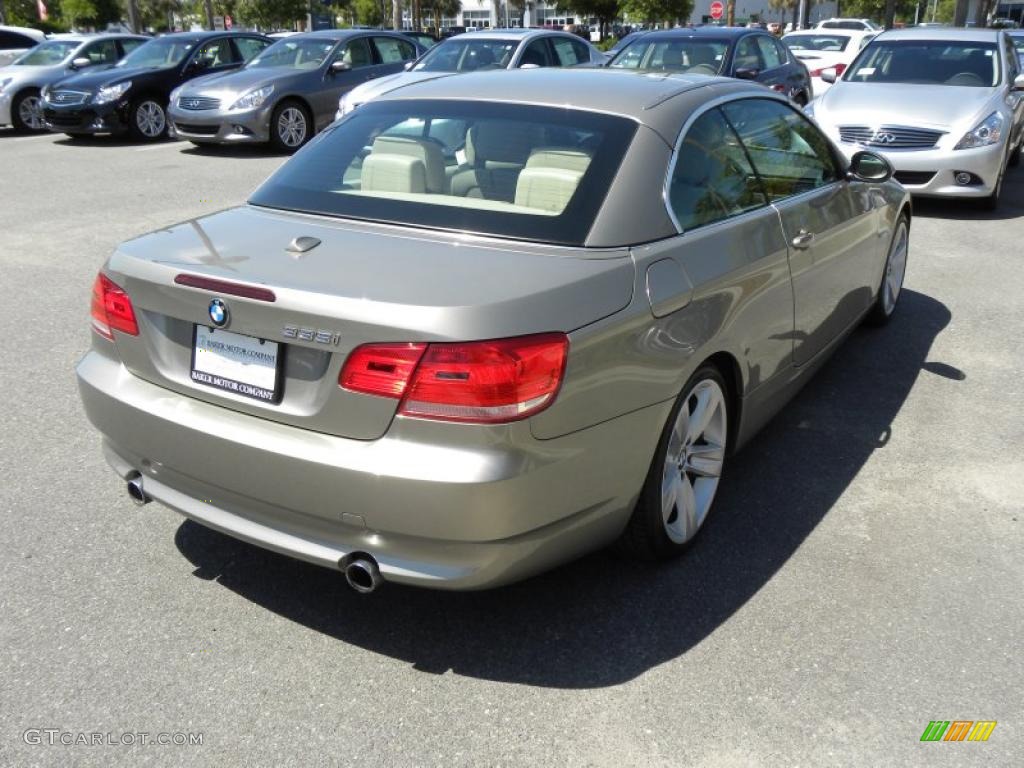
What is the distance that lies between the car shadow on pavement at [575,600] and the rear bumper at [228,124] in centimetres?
1090

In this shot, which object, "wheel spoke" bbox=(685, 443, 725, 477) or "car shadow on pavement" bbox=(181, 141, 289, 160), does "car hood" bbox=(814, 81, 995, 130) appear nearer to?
"wheel spoke" bbox=(685, 443, 725, 477)

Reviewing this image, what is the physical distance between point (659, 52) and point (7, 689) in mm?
11599

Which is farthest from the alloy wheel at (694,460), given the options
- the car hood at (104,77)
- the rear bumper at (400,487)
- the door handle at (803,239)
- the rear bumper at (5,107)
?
the rear bumper at (5,107)

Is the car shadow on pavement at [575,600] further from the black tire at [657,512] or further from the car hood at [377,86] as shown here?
the car hood at [377,86]

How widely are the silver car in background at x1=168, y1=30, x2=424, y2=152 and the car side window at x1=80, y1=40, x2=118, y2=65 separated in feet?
13.2

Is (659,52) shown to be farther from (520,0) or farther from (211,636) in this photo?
(520,0)

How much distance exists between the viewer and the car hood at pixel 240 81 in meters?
13.8

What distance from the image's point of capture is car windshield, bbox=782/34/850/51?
20875 mm

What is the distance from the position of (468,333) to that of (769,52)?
42.8ft

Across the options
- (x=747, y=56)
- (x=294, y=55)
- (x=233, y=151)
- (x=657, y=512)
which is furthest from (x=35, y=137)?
(x=657, y=512)

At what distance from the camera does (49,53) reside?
17.7 m

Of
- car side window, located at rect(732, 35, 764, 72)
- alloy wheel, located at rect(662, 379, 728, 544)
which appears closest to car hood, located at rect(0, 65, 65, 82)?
car side window, located at rect(732, 35, 764, 72)

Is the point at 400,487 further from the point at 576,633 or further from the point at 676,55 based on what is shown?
the point at 676,55

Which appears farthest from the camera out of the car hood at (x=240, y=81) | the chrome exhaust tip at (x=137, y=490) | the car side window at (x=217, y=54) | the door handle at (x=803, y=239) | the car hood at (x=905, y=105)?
the car side window at (x=217, y=54)
